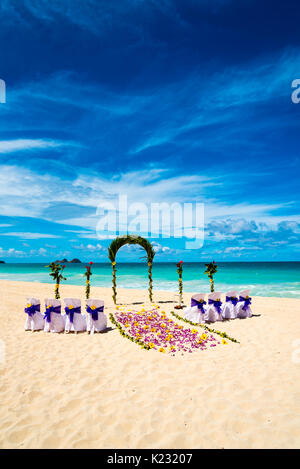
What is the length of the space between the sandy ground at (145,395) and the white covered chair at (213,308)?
9.57 feet

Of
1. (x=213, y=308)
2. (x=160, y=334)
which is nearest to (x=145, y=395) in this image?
(x=160, y=334)

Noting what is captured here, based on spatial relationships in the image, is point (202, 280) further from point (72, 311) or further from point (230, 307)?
point (72, 311)

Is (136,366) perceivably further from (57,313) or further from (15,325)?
(15,325)

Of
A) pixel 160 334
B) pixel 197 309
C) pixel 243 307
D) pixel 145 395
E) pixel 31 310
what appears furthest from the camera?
pixel 243 307

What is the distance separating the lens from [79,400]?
508 centimetres

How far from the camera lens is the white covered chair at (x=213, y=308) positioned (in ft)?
37.3

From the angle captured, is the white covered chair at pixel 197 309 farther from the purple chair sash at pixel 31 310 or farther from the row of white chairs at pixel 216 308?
the purple chair sash at pixel 31 310

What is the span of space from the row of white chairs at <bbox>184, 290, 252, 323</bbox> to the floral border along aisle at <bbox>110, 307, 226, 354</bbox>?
103 centimetres

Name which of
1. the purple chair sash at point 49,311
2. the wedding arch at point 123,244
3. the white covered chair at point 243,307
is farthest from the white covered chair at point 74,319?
the white covered chair at point 243,307

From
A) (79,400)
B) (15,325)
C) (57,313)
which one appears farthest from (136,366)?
(15,325)

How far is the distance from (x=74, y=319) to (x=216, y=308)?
611 centimetres

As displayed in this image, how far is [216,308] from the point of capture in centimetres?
1159

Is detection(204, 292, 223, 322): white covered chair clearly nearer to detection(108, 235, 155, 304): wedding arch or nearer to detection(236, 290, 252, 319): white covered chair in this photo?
detection(236, 290, 252, 319): white covered chair
